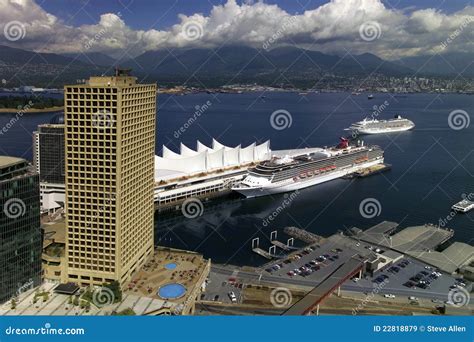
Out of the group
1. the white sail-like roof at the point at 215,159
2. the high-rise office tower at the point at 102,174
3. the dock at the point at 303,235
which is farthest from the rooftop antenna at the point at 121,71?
the white sail-like roof at the point at 215,159

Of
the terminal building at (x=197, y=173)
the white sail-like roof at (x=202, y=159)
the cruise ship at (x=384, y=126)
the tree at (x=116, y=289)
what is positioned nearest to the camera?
the tree at (x=116, y=289)

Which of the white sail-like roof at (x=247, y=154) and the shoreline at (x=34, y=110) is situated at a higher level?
the shoreline at (x=34, y=110)

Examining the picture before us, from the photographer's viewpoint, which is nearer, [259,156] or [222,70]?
[259,156]

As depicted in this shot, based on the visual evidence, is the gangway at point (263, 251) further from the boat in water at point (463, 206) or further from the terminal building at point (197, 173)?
the boat in water at point (463, 206)

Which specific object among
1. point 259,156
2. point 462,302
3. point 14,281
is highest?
point 259,156

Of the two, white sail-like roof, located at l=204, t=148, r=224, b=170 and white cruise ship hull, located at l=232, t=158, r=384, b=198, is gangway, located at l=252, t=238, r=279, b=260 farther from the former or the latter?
white sail-like roof, located at l=204, t=148, r=224, b=170

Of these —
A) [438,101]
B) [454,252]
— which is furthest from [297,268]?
[438,101]

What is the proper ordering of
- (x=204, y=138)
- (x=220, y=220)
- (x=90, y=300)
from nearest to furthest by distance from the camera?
Answer: 1. (x=90, y=300)
2. (x=220, y=220)
3. (x=204, y=138)

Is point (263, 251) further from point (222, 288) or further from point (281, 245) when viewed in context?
point (222, 288)

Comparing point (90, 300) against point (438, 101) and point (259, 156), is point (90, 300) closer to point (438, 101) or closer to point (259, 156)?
point (259, 156)
